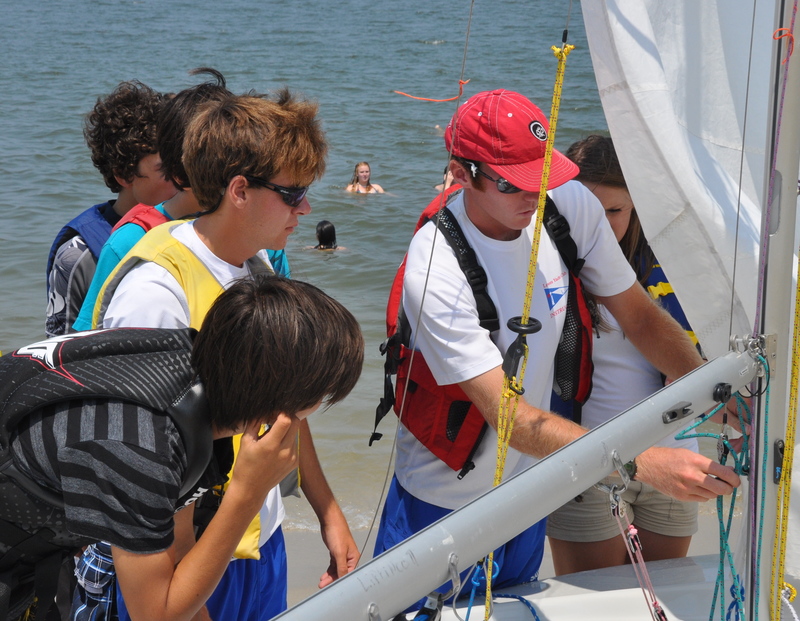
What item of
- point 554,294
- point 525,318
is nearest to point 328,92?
point 554,294

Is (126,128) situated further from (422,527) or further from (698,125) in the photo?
(698,125)

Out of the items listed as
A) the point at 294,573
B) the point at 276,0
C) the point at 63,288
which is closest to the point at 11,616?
the point at 63,288

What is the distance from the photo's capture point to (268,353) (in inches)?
52.2

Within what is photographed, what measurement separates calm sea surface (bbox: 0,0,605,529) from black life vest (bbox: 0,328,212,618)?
166cm

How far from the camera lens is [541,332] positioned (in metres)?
2.01

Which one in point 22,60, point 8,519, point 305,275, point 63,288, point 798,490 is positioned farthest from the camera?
point 22,60

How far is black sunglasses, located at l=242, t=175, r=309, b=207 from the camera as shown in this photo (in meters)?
1.88

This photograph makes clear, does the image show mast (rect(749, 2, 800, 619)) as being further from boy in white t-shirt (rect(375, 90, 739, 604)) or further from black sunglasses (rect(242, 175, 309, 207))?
black sunglasses (rect(242, 175, 309, 207))

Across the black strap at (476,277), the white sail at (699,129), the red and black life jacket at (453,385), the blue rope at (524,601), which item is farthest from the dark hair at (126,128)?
the blue rope at (524,601)

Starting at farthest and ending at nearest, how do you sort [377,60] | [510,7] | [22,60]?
[510,7] → [377,60] → [22,60]

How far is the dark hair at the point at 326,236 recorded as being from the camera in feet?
31.2

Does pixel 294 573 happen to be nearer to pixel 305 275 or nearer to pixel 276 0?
pixel 305 275

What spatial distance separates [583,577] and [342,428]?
3.59 m

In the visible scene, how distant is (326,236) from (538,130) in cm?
761
